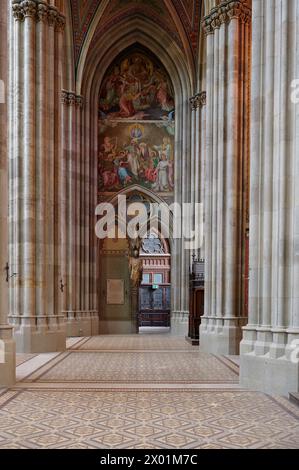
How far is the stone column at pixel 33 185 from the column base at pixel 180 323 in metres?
8.08

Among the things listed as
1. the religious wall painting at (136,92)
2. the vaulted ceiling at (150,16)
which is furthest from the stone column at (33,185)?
the religious wall painting at (136,92)

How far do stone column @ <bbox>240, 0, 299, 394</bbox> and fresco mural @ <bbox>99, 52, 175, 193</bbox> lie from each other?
1480 cm

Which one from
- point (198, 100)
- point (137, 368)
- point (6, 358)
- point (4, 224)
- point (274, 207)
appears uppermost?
point (198, 100)

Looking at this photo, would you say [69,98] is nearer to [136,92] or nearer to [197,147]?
[136,92]

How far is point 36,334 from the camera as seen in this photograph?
13672 mm

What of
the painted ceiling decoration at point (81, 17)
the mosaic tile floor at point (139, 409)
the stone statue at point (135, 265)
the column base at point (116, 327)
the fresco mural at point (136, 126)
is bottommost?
the column base at point (116, 327)

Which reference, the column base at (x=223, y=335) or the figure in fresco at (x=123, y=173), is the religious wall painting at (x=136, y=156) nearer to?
Answer: the figure in fresco at (x=123, y=173)

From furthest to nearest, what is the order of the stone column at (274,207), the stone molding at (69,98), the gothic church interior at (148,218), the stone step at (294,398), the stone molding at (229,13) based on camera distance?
the stone molding at (69,98), the stone molding at (229,13), the stone column at (274,207), the gothic church interior at (148,218), the stone step at (294,398)

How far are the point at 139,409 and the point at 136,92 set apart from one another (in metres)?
19.4

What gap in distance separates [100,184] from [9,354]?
15702 millimetres

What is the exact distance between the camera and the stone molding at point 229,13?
1454cm

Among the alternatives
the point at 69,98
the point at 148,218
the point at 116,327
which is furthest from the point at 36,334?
the point at 69,98

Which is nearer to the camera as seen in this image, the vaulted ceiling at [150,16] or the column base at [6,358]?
the column base at [6,358]

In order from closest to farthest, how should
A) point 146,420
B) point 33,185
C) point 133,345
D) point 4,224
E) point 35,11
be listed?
point 146,420
point 4,224
point 33,185
point 35,11
point 133,345
